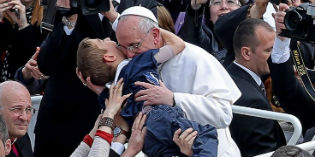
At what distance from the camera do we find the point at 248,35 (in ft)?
20.1

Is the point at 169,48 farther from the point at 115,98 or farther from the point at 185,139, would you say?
the point at 185,139

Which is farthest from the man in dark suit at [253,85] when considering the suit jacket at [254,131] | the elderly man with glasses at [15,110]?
the elderly man with glasses at [15,110]

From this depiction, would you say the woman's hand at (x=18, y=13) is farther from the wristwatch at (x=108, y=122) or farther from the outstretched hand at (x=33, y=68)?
the wristwatch at (x=108, y=122)

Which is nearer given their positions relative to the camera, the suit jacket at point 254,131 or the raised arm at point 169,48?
the raised arm at point 169,48

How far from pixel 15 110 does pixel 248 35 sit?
1679mm

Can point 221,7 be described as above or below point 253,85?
below

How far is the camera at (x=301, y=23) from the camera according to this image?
533 cm

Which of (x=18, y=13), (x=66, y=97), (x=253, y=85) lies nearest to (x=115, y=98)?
(x=66, y=97)

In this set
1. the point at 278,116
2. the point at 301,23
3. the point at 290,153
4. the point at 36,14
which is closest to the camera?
the point at 290,153

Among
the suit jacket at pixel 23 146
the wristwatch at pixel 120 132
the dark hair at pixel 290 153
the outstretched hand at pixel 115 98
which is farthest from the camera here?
the suit jacket at pixel 23 146

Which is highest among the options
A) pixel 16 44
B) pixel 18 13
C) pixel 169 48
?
pixel 169 48

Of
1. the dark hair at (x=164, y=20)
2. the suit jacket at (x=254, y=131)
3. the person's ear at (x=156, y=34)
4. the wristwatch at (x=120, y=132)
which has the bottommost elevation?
the suit jacket at (x=254, y=131)

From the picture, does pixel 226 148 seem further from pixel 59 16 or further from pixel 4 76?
pixel 4 76

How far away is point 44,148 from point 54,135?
0.12 metres
